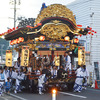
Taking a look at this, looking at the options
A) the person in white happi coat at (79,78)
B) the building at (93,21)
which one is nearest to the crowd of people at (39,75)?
the person in white happi coat at (79,78)

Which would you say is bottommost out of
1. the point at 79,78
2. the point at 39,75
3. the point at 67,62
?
the point at 79,78

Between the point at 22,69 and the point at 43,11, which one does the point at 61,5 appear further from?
the point at 22,69

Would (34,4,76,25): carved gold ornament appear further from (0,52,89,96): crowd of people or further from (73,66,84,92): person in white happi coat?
(73,66,84,92): person in white happi coat

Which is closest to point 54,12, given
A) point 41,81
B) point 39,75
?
point 39,75

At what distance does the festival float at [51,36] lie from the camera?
1684 cm

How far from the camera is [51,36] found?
1759cm

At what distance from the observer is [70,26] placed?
17.7m

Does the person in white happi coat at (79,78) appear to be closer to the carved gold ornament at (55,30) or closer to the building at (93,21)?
the carved gold ornament at (55,30)

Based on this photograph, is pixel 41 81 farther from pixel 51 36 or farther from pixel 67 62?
pixel 51 36

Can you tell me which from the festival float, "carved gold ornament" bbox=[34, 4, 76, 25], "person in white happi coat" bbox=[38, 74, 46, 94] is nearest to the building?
the festival float

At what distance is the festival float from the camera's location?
55.3 feet

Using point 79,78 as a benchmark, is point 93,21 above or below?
above

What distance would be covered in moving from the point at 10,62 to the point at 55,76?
369 cm

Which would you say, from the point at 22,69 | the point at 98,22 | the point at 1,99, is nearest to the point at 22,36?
the point at 22,69
